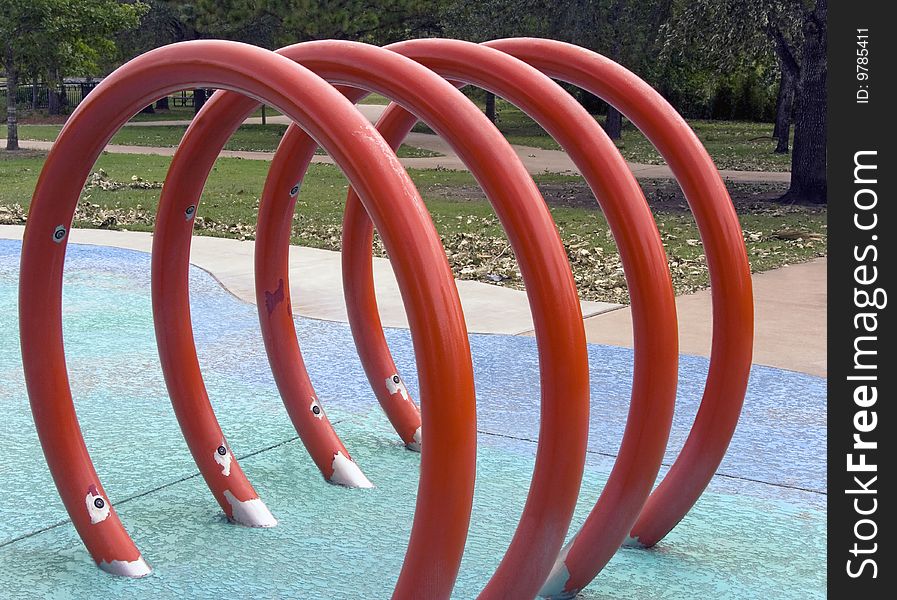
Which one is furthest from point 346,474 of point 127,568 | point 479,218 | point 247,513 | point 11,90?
point 11,90

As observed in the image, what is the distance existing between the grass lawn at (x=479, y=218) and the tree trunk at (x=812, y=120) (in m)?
0.45

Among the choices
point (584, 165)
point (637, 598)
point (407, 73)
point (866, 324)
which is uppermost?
point (407, 73)

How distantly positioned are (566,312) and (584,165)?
1.79 ft

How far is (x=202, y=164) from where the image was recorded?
3.41m

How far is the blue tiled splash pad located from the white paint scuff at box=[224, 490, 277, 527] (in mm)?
39

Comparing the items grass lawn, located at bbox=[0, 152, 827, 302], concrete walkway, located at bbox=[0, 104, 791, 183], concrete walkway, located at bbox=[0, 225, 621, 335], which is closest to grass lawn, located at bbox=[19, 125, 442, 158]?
concrete walkway, located at bbox=[0, 104, 791, 183]

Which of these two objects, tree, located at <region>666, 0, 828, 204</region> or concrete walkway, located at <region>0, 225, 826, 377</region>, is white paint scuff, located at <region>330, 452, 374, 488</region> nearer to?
concrete walkway, located at <region>0, 225, 826, 377</region>

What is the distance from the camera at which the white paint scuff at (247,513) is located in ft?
12.0

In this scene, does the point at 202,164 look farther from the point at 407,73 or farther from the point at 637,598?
the point at 637,598

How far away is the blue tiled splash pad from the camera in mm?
3283

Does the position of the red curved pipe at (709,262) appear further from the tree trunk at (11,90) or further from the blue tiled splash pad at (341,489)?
the tree trunk at (11,90)

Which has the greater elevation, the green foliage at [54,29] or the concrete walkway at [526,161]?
the green foliage at [54,29]

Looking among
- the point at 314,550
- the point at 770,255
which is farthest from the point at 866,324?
the point at 770,255

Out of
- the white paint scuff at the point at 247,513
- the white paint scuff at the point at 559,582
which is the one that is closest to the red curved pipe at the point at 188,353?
the white paint scuff at the point at 247,513
